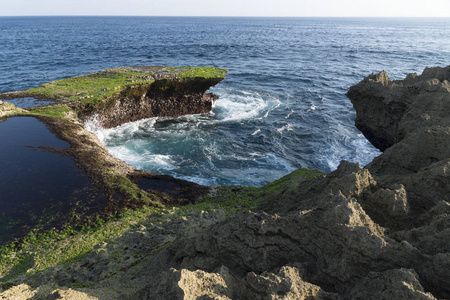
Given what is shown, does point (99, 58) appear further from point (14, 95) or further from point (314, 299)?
point (314, 299)

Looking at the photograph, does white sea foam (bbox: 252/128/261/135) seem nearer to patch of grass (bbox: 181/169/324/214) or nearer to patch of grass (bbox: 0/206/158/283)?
patch of grass (bbox: 181/169/324/214)

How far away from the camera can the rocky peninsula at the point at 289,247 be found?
298 inches

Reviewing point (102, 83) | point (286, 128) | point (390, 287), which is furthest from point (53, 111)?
point (390, 287)

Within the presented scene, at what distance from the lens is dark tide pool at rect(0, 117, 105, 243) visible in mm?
17328

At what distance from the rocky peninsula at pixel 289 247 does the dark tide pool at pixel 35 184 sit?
2358 millimetres

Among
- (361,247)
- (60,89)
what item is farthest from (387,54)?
(361,247)

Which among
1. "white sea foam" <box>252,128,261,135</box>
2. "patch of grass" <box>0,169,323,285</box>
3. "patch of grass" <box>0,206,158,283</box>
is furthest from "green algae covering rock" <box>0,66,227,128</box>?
"patch of grass" <box>0,206,158,283</box>

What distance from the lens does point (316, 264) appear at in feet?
29.1

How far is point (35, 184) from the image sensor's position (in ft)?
66.9

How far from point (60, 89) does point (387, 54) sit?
102228mm

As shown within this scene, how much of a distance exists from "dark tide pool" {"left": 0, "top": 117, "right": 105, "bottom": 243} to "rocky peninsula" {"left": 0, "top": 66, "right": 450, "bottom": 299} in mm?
2358

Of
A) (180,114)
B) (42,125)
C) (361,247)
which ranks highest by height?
(361,247)

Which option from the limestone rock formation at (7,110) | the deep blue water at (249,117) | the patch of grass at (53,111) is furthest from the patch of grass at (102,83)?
the limestone rock formation at (7,110)

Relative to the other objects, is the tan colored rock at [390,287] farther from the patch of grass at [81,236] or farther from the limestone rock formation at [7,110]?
the limestone rock formation at [7,110]
